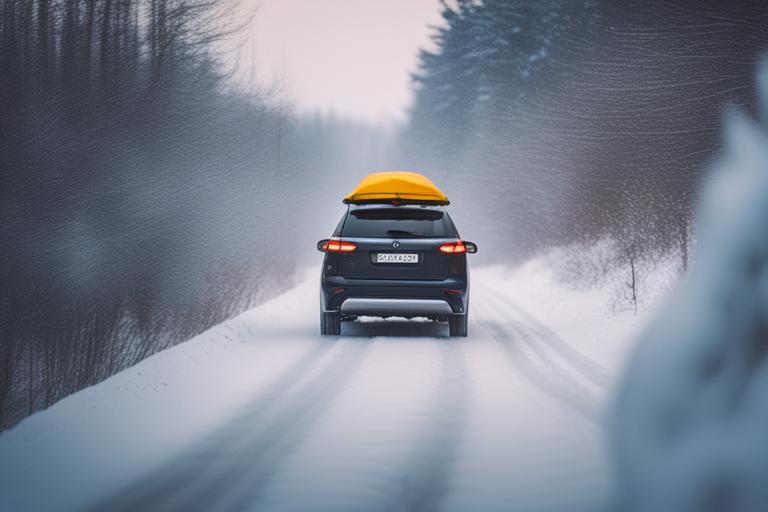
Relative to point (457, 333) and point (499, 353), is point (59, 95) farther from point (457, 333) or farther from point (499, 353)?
point (499, 353)

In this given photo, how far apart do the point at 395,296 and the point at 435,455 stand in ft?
16.8

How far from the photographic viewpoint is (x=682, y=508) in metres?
2.82

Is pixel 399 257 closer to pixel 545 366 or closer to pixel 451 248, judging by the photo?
pixel 451 248

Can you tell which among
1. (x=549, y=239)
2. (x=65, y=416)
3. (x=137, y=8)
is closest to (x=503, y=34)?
(x=549, y=239)

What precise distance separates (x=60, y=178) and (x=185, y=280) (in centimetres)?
429

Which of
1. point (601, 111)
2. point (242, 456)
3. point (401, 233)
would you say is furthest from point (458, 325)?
point (601, 111)

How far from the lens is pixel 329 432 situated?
5.34 metres

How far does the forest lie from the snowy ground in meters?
4.92

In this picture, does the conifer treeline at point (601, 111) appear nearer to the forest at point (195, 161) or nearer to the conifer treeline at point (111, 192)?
the forest at point (195, 161)

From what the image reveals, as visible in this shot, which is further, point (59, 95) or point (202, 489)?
point (59, 95)

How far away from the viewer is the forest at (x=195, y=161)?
566 inches

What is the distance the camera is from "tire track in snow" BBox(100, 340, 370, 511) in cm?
386

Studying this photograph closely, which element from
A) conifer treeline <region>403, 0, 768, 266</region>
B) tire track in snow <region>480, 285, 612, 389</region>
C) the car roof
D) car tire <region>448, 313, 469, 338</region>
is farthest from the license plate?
conifer treeline <region>403, 0, 768, 266</region>

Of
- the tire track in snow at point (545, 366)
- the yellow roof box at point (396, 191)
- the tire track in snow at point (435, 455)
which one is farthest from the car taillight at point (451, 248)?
the tire track in snow at point (435, 455)
